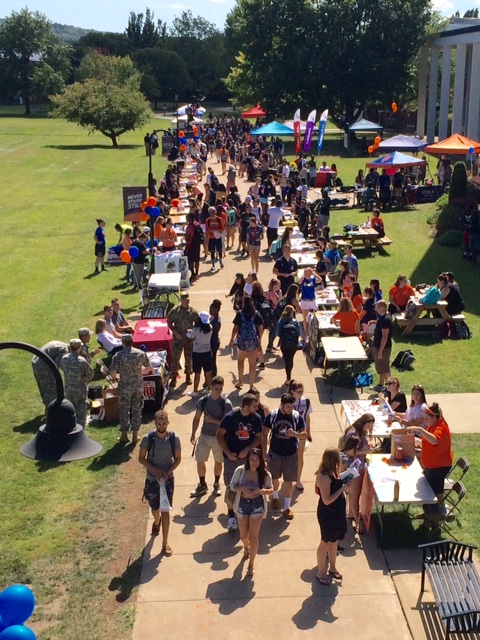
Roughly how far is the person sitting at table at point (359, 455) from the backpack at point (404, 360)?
547 centimetres

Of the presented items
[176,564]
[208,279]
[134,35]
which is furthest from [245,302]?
[134,35]

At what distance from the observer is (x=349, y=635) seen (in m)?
7.26

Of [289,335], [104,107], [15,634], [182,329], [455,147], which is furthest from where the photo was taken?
[104,107]

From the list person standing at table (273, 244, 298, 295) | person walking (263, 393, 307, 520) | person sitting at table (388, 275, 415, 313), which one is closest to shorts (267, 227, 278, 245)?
person standing at table (273, 244, 298, 295)

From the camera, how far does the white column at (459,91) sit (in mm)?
47344

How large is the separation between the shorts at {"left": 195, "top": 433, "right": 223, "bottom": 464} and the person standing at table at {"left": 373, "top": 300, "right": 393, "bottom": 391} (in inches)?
155

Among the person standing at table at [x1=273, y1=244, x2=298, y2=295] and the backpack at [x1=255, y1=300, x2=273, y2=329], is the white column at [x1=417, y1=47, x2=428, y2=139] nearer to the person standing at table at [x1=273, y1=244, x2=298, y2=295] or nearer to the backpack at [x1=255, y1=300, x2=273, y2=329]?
the person standing at table at [x1=273, y1=244, x2=298, y2=295]

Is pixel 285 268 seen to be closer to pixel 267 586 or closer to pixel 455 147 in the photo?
pixel 267 586

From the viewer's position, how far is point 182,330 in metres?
13.3

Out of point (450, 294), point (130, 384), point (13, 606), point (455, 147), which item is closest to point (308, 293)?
point (450, 294)

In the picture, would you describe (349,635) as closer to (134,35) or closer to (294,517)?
(294,517)

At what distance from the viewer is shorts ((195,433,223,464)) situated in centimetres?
956

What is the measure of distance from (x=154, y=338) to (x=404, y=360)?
4.64 m

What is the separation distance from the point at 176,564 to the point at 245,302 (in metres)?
5.10
